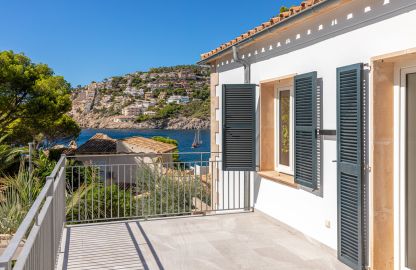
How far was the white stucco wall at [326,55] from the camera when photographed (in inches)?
143

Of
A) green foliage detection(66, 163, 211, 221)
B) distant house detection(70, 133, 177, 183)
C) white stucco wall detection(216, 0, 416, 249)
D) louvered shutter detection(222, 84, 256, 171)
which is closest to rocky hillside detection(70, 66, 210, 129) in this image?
distant house detection(70, 133, 177, 183)

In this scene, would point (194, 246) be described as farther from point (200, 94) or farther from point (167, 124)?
point (167, 124)

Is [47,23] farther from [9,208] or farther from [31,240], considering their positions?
[31,240]

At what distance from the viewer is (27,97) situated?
21.0 meters

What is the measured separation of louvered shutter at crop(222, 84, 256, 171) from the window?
1.38 ft

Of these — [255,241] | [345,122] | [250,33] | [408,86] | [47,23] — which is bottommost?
[255,241]

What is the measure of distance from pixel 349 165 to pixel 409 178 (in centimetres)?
60

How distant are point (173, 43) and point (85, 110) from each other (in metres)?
27.4

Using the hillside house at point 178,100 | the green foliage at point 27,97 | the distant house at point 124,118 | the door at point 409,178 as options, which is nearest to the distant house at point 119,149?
the green foliage at point 27,97

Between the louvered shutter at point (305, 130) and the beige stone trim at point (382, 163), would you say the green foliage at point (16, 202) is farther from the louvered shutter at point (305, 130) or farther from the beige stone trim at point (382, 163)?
the beige stone trim at point (382, 163)

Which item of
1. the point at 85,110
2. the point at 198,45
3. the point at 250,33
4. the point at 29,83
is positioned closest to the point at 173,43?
the point at 198,45

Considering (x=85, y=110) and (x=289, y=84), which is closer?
(x=289, y=84)

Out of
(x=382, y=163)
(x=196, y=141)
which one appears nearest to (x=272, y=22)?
(x=382, y=163)

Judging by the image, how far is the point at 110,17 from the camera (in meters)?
64.2
